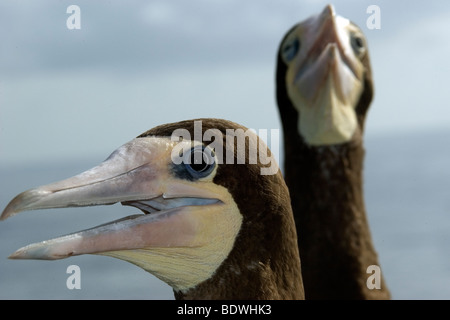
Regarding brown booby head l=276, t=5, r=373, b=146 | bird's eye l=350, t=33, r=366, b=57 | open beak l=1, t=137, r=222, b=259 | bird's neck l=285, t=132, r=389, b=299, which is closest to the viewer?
open beak l=1, t=137, r=222, b=259

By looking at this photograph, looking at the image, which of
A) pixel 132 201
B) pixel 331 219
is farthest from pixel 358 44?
pixel 132 201


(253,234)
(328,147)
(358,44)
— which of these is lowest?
(253,234)

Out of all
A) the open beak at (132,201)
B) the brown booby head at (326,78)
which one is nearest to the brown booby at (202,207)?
the open beak at (132,201)

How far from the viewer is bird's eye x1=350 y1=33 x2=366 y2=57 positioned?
7496 millimetres

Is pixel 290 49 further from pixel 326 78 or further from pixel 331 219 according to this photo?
pixel 331 219

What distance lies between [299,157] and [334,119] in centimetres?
51

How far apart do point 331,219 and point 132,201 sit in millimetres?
3278

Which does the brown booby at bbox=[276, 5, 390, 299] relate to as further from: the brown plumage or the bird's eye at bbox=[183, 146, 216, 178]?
the bird's eye at bbox=[183, 146, 216, 178]

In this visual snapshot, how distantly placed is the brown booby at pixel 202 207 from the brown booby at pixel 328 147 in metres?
2.61

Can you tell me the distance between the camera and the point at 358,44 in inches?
298

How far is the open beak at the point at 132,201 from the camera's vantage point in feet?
13.5

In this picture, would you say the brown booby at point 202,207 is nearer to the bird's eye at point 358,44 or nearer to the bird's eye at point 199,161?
the bird's eye at point 199,161

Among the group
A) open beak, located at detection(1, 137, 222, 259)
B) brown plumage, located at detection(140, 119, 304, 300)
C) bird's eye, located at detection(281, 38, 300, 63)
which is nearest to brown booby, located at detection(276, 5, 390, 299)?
bird's eye, located at detection(281, 38, 300, 63)

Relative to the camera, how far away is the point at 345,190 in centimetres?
751
